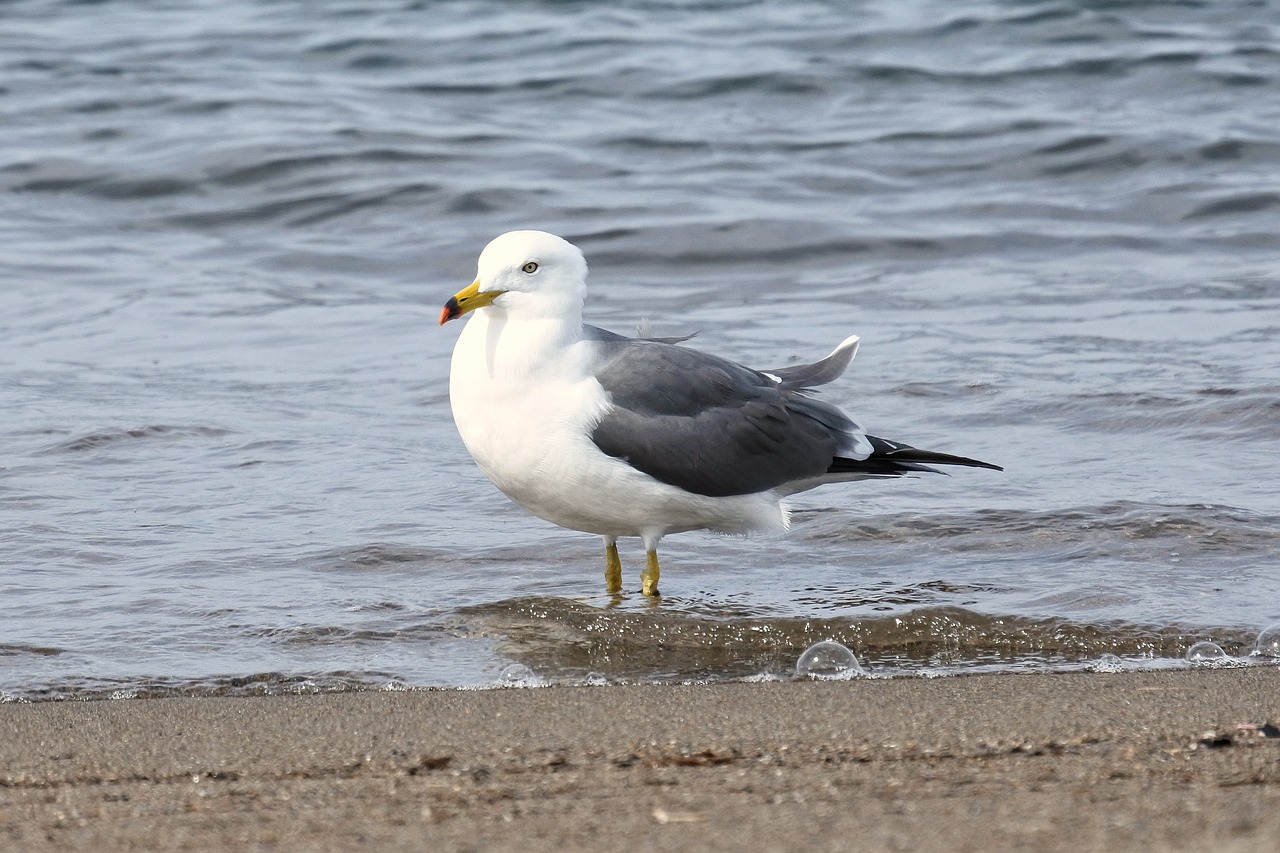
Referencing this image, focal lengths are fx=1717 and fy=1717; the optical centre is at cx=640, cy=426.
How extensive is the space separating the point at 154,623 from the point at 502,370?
49.2 inches

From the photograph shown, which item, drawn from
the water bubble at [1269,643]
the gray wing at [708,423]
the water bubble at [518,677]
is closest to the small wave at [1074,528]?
the gray wing at [708,423]

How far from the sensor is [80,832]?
274 cm

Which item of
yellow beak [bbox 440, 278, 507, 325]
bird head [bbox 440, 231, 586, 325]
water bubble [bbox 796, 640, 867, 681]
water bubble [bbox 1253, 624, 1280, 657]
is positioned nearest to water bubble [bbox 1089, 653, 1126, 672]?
water bubble [bbox 1253, 624, 1280, 657]

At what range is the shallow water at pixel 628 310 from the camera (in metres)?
5.07

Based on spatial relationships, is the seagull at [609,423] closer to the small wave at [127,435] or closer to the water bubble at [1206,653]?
the water bubble at [1206,653]

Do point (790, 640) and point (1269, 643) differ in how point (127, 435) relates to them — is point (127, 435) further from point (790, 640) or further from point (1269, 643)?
point (1269, 643)

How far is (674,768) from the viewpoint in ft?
10.5

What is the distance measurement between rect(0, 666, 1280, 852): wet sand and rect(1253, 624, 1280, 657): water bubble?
39cm

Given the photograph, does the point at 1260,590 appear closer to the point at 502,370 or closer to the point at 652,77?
the point at 502,370

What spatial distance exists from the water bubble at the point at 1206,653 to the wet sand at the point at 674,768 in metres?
0.34

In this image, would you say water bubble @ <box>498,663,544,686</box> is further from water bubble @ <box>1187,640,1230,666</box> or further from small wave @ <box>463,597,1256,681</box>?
water bubble @ <box>1187,640,1230,666</box>

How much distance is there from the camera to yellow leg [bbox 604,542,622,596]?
220 inches

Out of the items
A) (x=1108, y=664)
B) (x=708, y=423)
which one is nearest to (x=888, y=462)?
(x=708, y=423)

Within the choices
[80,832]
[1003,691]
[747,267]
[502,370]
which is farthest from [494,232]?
[80,832]
